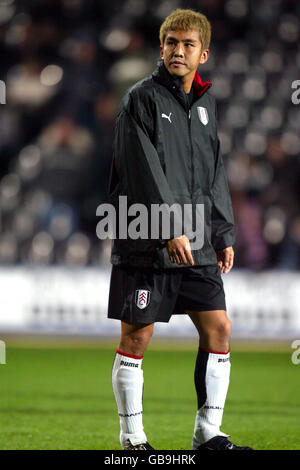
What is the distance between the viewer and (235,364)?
8664mm

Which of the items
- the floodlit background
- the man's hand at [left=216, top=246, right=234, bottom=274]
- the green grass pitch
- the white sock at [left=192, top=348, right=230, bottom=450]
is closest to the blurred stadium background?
the floodlit background

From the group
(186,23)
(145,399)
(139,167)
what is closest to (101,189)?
(145,399)

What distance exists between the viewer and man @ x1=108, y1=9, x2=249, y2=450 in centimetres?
413

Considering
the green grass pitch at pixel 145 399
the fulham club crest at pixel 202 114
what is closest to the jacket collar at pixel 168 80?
the fulham club crest at pixel 202 114

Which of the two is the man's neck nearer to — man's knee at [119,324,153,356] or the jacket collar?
the jacket collar

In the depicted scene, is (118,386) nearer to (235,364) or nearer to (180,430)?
(180,430)

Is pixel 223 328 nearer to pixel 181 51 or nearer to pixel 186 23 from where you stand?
pixel 181 51

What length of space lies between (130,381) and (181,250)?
67cm

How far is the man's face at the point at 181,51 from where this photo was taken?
4.23m

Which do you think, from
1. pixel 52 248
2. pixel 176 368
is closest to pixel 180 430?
pixel 176 368

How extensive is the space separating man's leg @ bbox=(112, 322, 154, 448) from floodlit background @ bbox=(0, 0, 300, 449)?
231cm

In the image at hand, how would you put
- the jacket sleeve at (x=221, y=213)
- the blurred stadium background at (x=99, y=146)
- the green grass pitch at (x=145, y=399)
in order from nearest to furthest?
1. the jacket sleeve at (x=221, y=213)
2. the green grass pitch at (x=145, y=399)
3. the blurred stadium background at (x=99, y=146)

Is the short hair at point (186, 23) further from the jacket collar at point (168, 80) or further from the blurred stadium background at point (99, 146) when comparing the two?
the blurred stadium background at point (99, 146)

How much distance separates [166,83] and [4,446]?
2.00 meters
